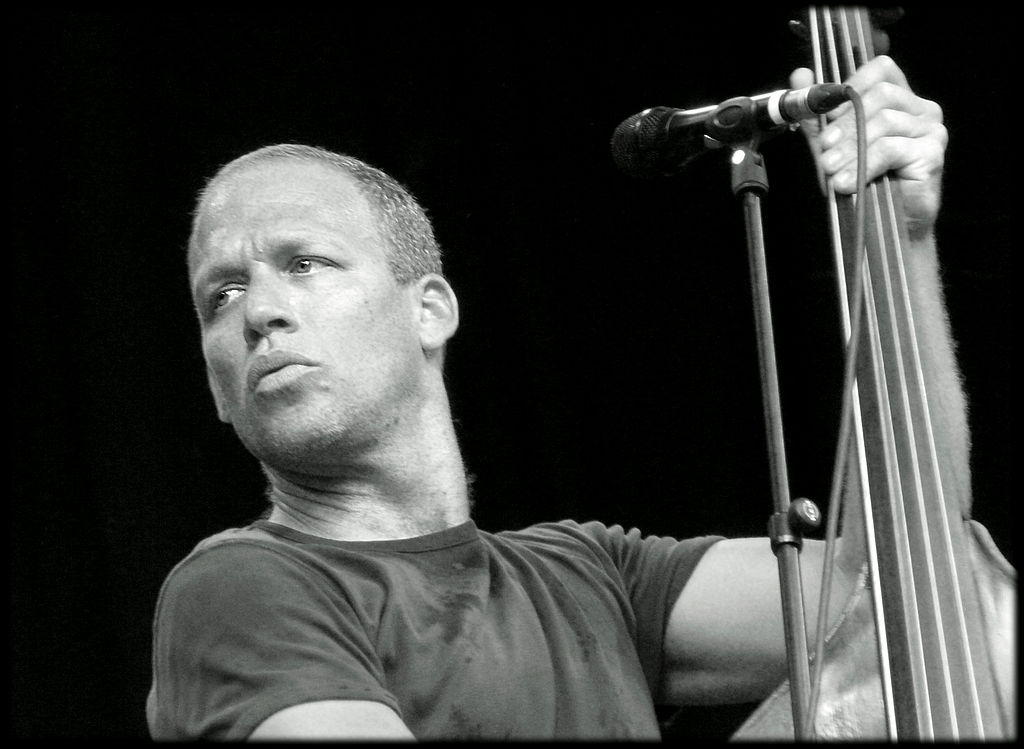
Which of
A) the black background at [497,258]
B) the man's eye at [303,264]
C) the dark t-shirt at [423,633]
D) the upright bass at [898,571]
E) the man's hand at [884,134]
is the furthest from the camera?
the black background at [497,258]

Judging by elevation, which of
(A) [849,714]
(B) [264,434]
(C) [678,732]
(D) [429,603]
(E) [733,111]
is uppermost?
(E) [733,111]

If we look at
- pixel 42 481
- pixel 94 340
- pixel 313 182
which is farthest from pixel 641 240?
pixel 42 481

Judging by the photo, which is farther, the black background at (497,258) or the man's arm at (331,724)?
the black background at (497,258)

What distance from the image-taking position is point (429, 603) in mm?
1453

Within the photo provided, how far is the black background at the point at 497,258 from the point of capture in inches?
82.1

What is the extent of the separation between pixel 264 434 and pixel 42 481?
63cm

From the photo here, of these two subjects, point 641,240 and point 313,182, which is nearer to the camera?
point 313,182

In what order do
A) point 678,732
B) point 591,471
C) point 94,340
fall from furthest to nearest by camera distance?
point 591,471 → point 94,340 → point 678,732

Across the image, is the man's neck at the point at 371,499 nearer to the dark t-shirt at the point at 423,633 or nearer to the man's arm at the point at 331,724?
the dark t-shirt at the point at 423,633

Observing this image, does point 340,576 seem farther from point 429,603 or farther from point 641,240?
point 641,240

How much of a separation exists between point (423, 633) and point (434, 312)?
59 cm

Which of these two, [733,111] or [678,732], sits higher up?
[733,111]

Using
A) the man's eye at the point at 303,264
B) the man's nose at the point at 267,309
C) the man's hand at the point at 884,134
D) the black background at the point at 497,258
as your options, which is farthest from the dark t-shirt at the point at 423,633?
the man's hand at the point at 884,134

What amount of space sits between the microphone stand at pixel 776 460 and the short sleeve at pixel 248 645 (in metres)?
0.40
